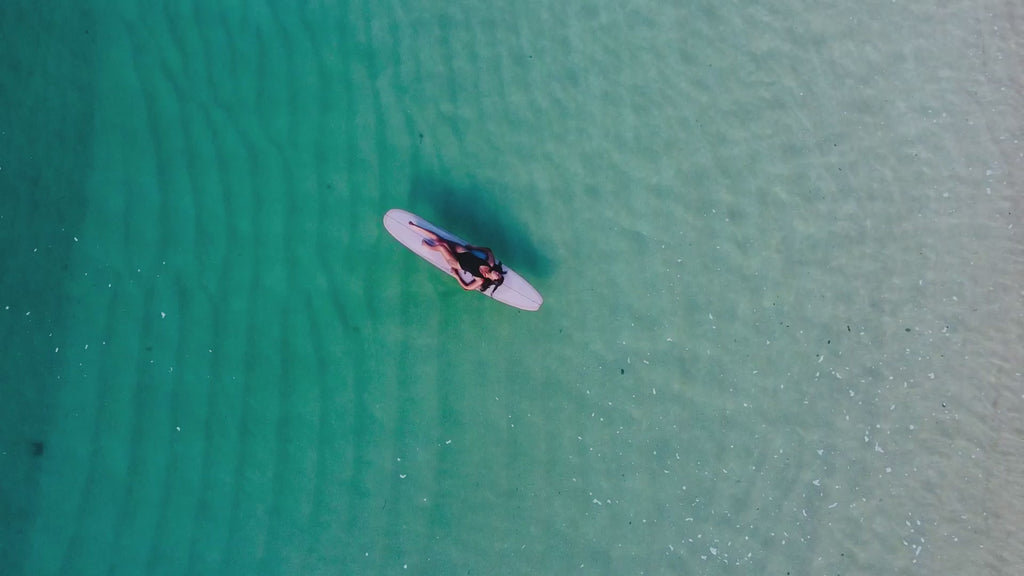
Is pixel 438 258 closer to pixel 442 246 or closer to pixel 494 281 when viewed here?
pixel 442 246

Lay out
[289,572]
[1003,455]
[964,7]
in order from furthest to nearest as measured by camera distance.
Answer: [964,7], [1003,455], [289,572]

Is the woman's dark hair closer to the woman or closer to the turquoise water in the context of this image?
the woman

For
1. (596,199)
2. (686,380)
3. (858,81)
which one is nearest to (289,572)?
(686,380)

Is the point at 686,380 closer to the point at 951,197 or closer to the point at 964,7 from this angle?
the point at 951,197

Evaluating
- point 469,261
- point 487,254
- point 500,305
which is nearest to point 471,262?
point 469,261

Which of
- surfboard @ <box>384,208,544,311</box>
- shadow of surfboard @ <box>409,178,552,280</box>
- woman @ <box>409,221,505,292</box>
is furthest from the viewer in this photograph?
shadow of surfboard @ <box>409,178,552,280</box>

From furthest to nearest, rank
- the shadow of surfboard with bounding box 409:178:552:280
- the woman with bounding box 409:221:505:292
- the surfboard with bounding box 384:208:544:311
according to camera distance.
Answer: the shadow of surfboard with bounding box 409:178:552:280 → the surfboard with bounding box 384:208:544:311 → the woman with bounding box 409:221:505:292

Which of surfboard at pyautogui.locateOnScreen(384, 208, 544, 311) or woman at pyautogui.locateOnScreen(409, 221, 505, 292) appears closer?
woman at pyautogui.locateOnScreen(409, 221, 505, 292)

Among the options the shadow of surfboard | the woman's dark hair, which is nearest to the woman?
the woman's dark hair
